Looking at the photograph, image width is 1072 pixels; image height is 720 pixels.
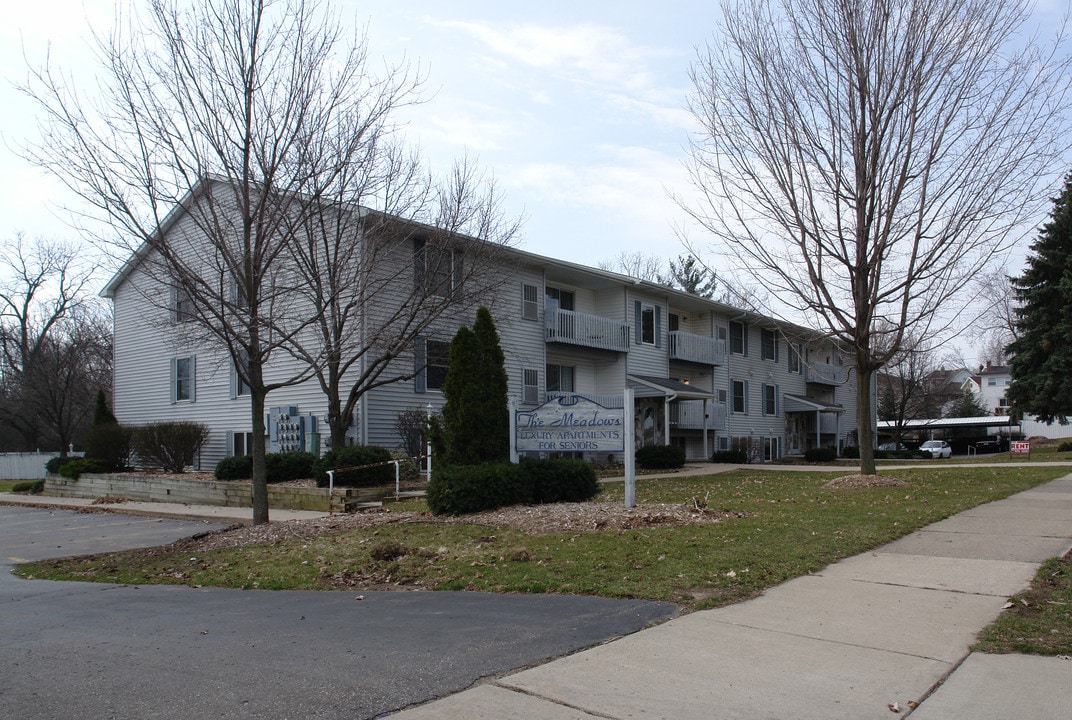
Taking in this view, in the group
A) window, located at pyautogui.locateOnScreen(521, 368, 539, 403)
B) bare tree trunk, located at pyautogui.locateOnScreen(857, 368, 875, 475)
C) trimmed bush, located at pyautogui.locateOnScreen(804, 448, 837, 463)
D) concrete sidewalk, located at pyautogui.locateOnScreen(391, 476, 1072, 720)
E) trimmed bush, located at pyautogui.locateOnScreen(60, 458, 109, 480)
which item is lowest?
trimmed bush, located at pyautogui.locateOnScreen(804, 448, 837, 463)

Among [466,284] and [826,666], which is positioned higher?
[466,284]

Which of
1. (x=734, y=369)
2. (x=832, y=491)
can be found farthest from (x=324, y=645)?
(x=734, y=369)

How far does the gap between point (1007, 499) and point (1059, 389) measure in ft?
89.9

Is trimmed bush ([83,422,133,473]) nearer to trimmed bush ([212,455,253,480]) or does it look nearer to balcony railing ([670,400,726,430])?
trimmed bush ([212,455,253,480])

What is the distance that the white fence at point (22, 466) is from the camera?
35969 millimetres

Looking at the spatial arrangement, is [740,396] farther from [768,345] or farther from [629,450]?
[629,450]

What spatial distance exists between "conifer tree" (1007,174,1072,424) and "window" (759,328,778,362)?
35.2 feet

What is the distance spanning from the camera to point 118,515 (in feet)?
59.5

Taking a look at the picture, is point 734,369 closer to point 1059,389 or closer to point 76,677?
point 1059,389

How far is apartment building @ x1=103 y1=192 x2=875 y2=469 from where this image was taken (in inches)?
911

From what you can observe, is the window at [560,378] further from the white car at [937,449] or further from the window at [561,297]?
the white car at [937,449]

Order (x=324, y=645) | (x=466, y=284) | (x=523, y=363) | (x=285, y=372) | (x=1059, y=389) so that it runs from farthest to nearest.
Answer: (x=1059, y=389)
(x=523, y=363)
(x=285, y=372)
(x=466, y=284)
(x=324, y=645)

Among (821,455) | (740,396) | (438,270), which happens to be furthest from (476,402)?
(821,455)

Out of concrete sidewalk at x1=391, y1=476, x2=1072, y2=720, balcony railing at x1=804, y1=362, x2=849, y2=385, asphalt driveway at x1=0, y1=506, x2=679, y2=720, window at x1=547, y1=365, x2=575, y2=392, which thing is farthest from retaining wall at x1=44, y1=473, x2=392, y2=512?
balcony railing at x1=804, y1=362, x2=849, y2=385
